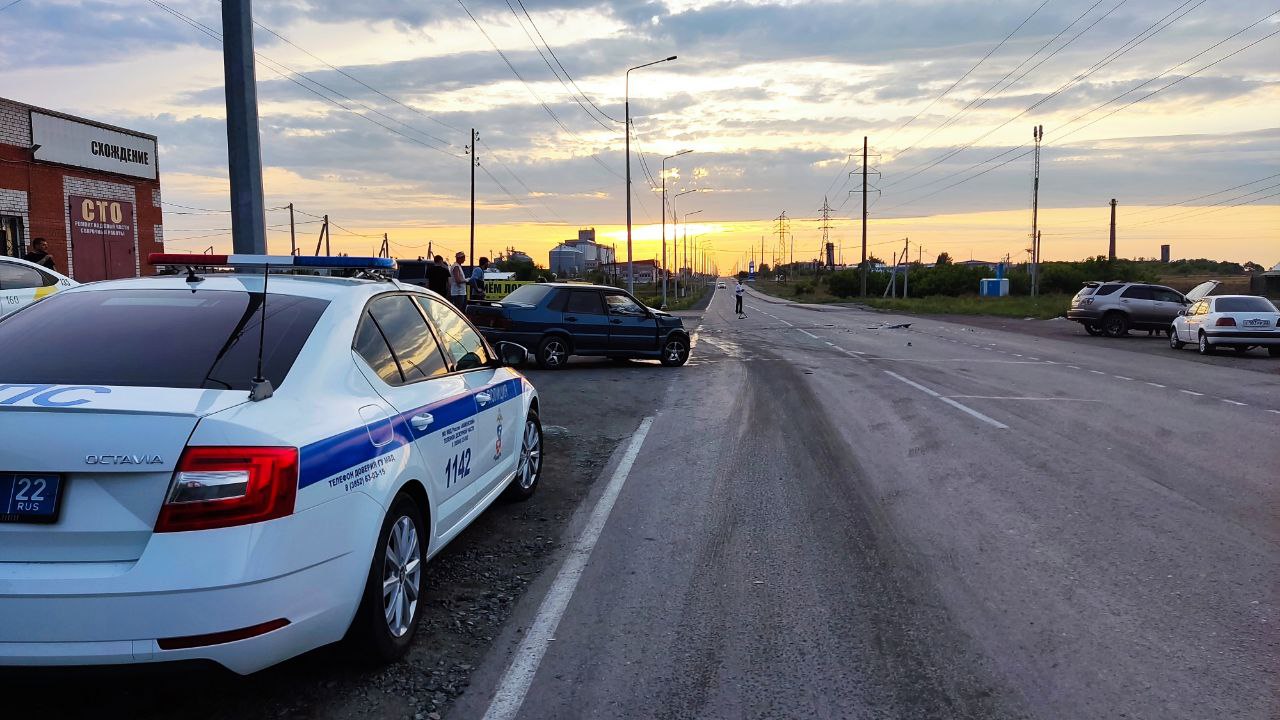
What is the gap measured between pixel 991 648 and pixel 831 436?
5891 mm

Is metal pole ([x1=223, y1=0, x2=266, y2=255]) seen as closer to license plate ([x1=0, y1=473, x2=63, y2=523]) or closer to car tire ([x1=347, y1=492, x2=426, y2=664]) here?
car tire ([x1=347, y1=492, x2=426, y2=664])

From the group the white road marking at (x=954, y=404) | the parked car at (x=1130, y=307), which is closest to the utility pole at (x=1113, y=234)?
the parked car at (x=1130, y=307)

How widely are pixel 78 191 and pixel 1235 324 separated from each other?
31.5 metres

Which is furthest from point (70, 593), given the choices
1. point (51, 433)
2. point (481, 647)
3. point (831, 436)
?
point (831, 436)

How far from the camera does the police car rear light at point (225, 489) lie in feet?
10.2

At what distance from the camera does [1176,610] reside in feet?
15.9

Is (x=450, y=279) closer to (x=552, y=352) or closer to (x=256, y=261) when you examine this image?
(x=552, y=352)

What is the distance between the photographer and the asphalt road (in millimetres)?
3893

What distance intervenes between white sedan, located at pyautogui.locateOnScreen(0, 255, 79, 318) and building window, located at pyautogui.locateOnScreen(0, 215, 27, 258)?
48.9 feet

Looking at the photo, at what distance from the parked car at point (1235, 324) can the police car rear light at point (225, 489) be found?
24.6 meters

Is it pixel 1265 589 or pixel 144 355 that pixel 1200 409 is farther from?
pixel 144 355

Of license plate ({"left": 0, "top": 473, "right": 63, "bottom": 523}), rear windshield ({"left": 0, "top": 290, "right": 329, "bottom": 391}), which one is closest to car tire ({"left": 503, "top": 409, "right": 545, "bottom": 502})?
rear windshield ({"left": 0, "top": 290, "right": 329, "bottom": 391})

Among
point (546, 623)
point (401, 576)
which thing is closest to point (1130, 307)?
point (546, 623)

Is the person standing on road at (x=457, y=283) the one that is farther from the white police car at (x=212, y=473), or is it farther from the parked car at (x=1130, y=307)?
the parked car at (x=1130, y=307)
